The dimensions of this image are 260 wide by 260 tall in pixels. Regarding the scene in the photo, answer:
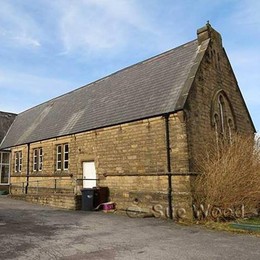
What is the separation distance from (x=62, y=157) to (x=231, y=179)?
39.0 feet

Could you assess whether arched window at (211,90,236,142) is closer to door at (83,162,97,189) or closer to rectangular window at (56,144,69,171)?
door at (83,162,97,189)

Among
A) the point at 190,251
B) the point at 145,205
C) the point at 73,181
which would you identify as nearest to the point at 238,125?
the point at 145,205

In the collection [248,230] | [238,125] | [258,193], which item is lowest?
[248,230]

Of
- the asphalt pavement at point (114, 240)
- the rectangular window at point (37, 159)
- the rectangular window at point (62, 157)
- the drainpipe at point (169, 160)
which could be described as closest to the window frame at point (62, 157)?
the rectangular window at point (62, 157)

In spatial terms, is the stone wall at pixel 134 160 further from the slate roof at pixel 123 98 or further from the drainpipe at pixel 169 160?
the slate roof at pixel 123 98

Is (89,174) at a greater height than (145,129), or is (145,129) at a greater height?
(145,129)

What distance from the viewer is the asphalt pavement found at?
23.2 ft

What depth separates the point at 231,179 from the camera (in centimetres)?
1220

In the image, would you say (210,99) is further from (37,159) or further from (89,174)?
(37,159)

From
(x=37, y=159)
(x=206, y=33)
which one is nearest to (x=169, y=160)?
(x=206, y=33)

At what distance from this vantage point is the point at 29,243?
8039 mm

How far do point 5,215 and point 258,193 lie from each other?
11.0m

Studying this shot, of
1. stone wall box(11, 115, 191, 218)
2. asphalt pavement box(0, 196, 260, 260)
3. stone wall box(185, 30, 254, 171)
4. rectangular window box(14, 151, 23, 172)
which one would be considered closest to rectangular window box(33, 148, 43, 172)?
rectangular window box(14, 151, 23, 172)

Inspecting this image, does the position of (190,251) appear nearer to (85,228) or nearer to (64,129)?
Answer: (85,228)
